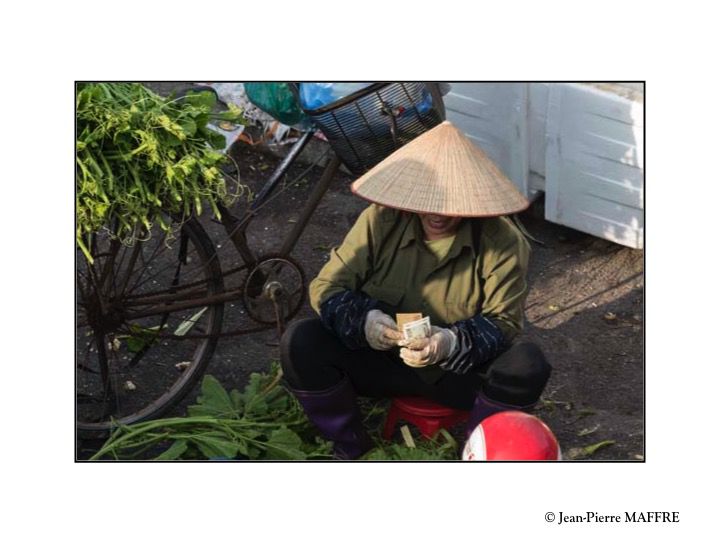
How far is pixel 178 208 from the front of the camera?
506 cm

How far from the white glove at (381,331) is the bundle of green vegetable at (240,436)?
0.53 meters

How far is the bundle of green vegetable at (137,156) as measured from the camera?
15.9ft

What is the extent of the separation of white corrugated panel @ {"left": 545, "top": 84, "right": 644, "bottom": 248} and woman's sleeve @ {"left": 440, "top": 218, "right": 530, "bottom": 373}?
4.90 feet

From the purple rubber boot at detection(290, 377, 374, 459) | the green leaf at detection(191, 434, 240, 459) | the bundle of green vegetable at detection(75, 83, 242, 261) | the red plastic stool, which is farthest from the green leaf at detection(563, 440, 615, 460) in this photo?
the bundle of green vegetable at detection(75, 83, 242, 261)

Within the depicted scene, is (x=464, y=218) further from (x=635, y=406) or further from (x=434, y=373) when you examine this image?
(x=635, y=406)

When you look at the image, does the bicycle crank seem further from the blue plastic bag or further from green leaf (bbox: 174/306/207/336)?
the blue plastic bag

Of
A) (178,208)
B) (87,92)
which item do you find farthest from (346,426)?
(87,92)

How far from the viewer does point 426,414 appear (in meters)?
5.16

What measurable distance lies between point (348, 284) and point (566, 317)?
1601 mm

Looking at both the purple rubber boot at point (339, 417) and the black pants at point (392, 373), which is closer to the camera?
the black pants at point (392, 373)

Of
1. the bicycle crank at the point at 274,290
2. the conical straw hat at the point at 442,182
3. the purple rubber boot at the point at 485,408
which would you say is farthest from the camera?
the bicycle crank at the point at 274,290

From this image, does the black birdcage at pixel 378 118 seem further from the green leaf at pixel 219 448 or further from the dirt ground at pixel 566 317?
the green leaf at pixel 219 448

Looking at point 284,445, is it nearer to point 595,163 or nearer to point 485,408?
point 485,408

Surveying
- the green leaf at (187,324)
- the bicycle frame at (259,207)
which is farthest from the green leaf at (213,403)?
the bicycle frame at (259,207)
